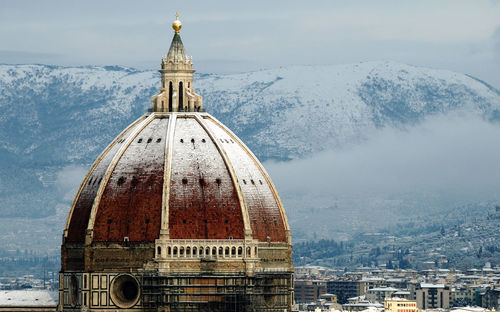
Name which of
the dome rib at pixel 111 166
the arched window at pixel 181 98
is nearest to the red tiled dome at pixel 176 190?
the dome rib at pixel 111 166

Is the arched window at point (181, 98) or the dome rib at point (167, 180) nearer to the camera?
the dome rib at point (167, 180)

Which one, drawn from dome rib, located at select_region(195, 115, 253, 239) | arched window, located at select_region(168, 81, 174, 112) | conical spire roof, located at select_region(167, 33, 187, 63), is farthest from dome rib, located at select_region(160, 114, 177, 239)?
conical spire roof, located at select_region(167, 33, 187, 63)

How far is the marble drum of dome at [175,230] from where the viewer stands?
112438 millimetres

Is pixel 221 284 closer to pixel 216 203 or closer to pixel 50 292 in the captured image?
pixel 216 203

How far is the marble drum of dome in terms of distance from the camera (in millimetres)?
112438

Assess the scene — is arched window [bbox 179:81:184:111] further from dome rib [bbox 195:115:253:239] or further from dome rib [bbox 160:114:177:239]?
dome rib [bbox 195:115:253:239]

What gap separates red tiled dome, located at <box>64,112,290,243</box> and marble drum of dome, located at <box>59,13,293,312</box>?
0.06m

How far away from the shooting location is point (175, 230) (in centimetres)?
11262

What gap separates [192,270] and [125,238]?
4.39 m

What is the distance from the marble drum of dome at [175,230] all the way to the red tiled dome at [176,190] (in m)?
0.06

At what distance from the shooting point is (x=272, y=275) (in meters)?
117

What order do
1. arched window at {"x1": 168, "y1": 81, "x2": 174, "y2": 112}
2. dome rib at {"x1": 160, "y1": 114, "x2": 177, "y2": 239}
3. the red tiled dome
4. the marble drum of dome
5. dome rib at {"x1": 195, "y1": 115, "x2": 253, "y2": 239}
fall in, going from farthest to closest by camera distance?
arched window at {"x1": 168, "y1": 81, "x2": 174, "y2": 112} < dome rib at {"x1": 195, "y1": 115, "x2": 253, "y2": 239} < the red tiled dome < the marble drum of dome < dome rib at {"x1": 160, "y1": 114, "x2": 177, "y2": 239}

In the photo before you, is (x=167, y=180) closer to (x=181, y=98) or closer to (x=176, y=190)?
(x=176, y=190)

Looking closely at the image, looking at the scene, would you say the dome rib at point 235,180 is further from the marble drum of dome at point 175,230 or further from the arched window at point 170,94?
the arched window at point 170,94
